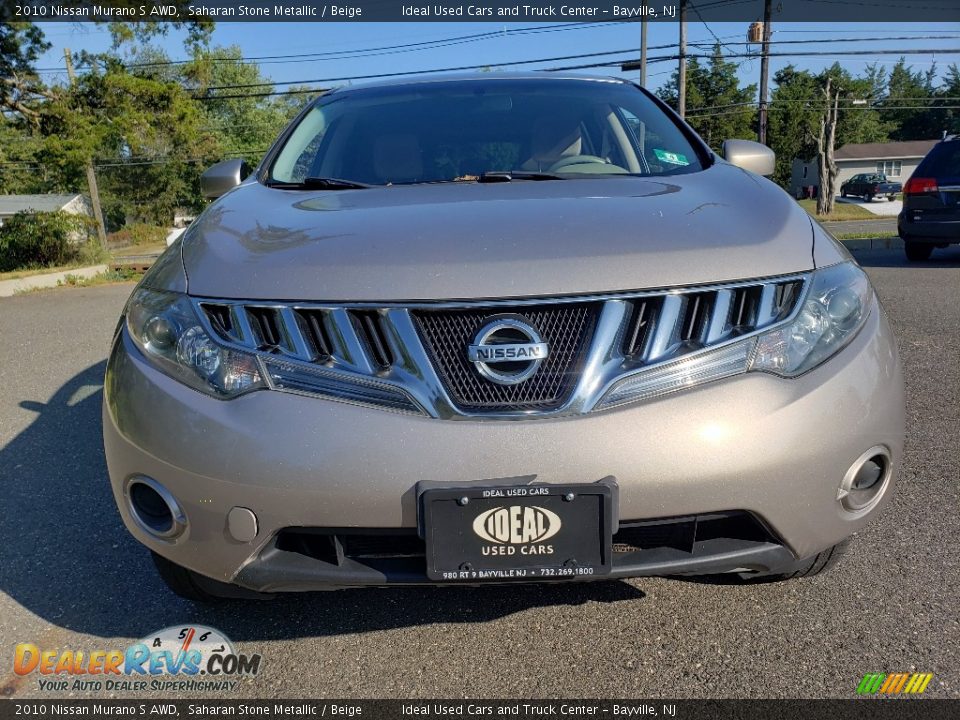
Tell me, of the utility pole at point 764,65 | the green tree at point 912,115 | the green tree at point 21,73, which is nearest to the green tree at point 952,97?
the green tree at point 912,115

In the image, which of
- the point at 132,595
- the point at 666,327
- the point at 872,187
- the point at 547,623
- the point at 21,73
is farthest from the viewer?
the point at 872,187

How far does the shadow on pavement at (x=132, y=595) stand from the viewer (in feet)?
7.45

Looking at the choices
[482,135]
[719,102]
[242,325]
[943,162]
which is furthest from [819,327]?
[719,102]

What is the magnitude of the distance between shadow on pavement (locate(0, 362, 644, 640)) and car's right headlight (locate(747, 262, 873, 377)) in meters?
0.82

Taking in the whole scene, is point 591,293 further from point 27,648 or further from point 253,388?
point 27,648

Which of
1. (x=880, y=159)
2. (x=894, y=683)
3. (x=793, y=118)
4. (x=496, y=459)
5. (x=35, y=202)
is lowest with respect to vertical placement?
(x=880, y=159)

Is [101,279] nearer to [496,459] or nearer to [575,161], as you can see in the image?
[575,161]

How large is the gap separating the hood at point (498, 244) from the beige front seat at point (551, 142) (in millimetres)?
661

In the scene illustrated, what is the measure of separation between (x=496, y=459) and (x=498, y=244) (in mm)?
505

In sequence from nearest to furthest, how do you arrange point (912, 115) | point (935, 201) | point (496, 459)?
point (496, 459) → point (935, 201) → point (912, 115)

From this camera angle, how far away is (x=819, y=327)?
6.09 feet

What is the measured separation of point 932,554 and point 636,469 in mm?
1432

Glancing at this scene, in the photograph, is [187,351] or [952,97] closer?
[187,351]

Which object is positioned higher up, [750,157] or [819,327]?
[750,157]
